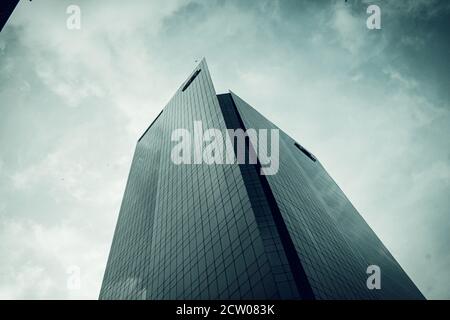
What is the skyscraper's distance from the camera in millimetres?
31156

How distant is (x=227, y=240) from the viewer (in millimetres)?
35000

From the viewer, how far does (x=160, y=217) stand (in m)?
57.4

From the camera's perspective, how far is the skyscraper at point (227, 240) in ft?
102

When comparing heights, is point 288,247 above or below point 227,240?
below

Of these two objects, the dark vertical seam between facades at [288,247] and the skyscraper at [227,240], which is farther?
the skyscraper at [227,240]

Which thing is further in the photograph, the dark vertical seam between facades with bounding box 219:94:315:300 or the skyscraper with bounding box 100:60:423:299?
the skyscraper with bounding box 100:60:423:299

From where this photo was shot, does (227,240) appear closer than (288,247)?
Yes

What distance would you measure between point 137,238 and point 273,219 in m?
41.5
